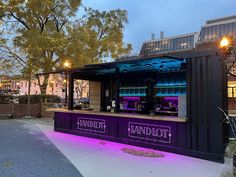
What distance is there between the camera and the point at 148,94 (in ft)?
39.2

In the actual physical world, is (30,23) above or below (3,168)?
above

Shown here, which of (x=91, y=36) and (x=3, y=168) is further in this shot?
(x=91, y=36)

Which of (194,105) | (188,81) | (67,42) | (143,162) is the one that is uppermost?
(67,42)

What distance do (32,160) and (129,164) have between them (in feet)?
8.08

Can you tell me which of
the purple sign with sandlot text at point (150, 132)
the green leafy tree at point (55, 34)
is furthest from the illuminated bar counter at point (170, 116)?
the green leafy tree at point (55, 34)

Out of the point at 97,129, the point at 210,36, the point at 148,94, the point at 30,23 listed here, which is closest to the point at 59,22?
the point at 30,23

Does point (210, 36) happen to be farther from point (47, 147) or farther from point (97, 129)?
point (47, 147)

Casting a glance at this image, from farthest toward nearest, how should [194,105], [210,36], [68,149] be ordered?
[210,36] → [68,149] → [194,105]

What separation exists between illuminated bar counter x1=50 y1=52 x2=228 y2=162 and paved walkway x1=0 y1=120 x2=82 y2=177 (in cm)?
206

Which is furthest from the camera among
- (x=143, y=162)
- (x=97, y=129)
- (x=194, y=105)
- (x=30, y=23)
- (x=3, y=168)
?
(x=30, y=23)

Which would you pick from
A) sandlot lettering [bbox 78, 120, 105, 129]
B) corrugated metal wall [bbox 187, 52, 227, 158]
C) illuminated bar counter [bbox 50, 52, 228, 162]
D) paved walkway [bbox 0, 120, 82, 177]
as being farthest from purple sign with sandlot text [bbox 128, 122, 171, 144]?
paved walkway [bbox 0, 120, 82, 177]

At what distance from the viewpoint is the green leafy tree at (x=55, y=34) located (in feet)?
52.1

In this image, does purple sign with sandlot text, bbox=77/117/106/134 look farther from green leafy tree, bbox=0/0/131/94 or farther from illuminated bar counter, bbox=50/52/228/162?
green leafy tree, bbox=0/0/131/94

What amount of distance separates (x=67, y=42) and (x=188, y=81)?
11.3 m
